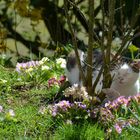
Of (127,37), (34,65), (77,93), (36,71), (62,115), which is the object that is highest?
(34,65)

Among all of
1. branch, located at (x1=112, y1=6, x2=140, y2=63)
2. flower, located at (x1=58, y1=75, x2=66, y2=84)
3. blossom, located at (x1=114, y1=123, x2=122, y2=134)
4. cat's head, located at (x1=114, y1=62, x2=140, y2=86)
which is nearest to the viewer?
blossom, located at (x1=114, y1=123, x2=122, y2=134)

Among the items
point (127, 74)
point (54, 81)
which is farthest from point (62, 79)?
point (127, 74)

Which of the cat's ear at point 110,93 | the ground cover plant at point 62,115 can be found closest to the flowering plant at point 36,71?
the ground cover plant at point 62,115

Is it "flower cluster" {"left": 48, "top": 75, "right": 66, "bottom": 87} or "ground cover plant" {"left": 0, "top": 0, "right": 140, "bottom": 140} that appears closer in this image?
"ground cover plant" {"left": 0, "top": 0, "right": 140, "bottom": 140}

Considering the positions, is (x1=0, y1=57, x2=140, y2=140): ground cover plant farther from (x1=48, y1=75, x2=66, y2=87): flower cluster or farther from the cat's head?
the cat's head

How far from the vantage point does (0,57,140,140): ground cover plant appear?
322cm

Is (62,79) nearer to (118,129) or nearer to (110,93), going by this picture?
(110,93)

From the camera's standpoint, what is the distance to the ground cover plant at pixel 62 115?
322 cm

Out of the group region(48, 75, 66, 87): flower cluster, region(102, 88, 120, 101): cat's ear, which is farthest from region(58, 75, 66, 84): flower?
region(102, 88, 120, 101): cat's ear

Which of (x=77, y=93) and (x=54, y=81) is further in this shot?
(x=54, y=81)

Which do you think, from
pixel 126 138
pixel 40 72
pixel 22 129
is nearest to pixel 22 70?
pixel 40 72

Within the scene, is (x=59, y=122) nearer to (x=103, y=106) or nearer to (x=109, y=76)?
(x=103, y=106)

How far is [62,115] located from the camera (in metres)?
3.49

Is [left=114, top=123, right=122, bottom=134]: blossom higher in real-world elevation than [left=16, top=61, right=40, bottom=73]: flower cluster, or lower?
lower
